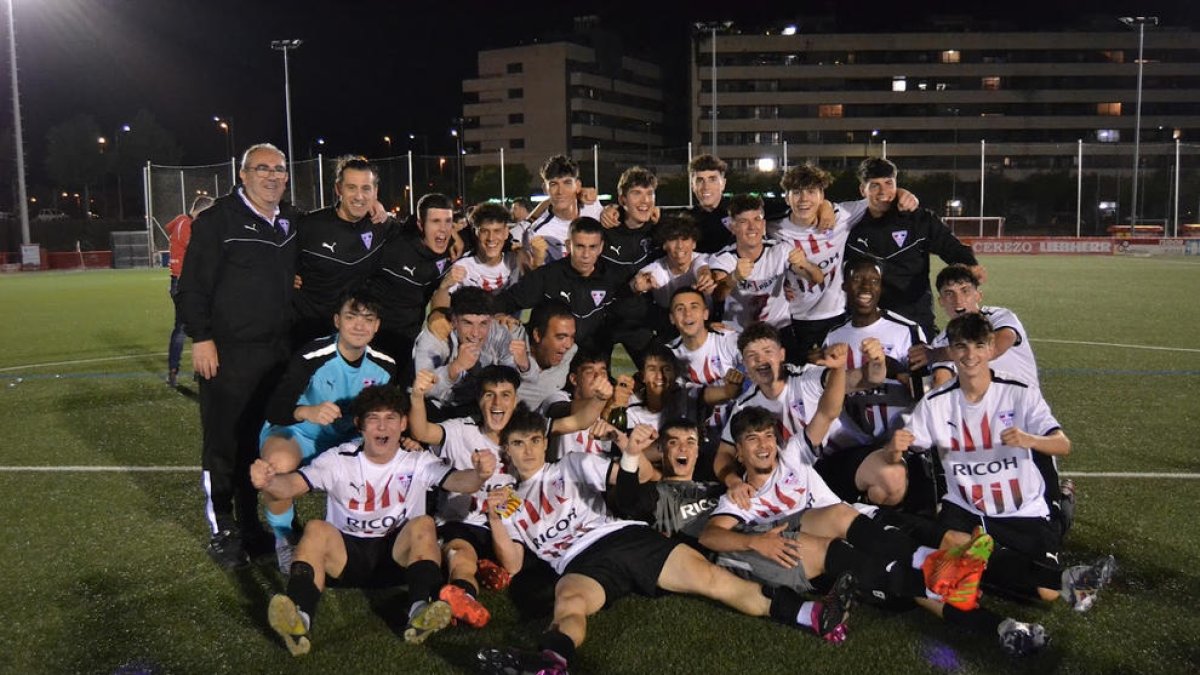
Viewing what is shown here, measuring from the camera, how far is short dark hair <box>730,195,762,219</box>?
5883mm

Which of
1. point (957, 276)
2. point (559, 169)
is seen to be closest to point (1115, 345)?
point (957, 276)

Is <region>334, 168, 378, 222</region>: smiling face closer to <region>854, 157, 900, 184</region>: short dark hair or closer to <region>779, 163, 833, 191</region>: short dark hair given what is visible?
<region>779, 163, 833, 191</region>: short dark hair

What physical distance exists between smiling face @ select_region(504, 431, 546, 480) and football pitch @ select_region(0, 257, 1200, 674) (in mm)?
571

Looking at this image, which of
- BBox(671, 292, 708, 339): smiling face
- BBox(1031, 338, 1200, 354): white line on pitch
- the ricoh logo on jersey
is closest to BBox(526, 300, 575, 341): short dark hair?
BBox(671, 292, 708, 339): smiling face

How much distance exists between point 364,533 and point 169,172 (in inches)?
1225

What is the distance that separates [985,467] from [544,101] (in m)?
81.0

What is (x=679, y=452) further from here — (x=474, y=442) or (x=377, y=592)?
(x=377, y=592)

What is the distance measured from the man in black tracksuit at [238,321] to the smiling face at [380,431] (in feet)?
3.19

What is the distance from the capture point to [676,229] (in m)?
5.91

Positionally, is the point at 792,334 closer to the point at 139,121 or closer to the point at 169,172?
the point at 169,172

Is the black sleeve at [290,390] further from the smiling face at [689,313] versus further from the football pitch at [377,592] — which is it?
the smiling face at [689,313]

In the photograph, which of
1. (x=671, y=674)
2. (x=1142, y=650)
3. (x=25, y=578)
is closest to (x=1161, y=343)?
(x=1142, y=650)

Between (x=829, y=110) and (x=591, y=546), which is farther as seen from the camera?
(x=829, y=110)

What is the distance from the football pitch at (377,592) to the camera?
344 centimetres
